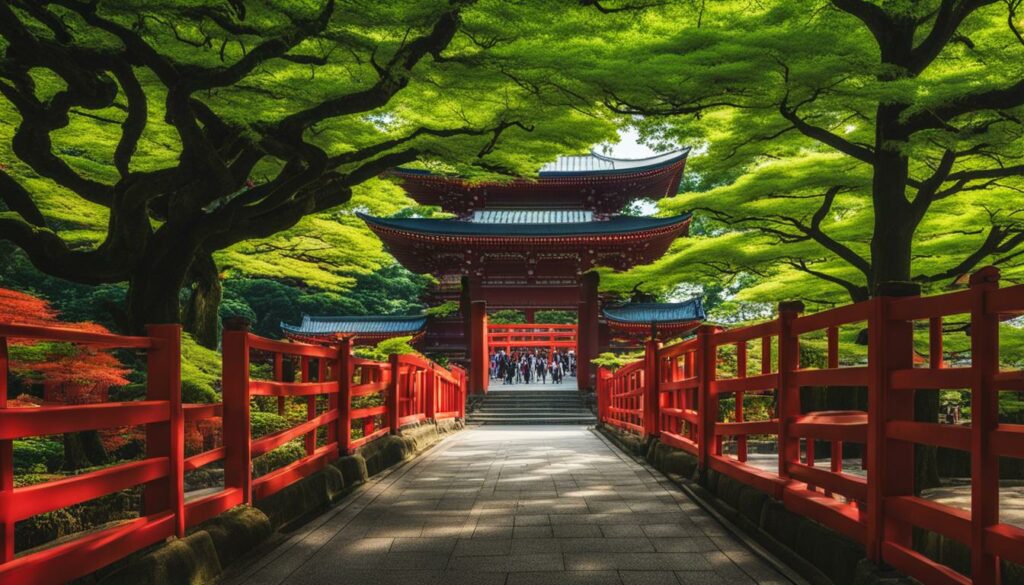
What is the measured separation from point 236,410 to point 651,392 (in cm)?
532

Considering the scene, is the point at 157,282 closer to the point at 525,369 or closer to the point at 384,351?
the point at 384,351

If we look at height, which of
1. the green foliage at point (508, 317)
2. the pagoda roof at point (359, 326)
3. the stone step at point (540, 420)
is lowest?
the stone step at point (540, 420)

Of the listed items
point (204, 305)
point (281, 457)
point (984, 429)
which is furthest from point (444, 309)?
point (984, 429)

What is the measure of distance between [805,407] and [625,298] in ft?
52.7

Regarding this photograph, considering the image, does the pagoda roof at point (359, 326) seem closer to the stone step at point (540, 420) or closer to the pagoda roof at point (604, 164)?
the stone step at point (540, 420)

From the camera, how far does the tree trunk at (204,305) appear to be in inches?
526

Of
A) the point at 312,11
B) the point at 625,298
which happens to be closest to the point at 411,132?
the point at 312,11

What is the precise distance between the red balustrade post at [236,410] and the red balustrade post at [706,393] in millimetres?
3417

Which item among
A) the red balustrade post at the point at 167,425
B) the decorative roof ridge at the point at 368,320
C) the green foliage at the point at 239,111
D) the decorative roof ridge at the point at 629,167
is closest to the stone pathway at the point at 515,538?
the red balustrade post at the point at 167,425

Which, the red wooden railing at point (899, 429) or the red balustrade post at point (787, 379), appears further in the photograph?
the red balustrade post at point (787, 379)

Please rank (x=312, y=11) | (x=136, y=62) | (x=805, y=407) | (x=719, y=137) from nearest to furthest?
(x=312, y=11), (x=136, y=62), (x=805, y=407), (x=719, y=137)

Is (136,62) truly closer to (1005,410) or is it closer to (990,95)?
(990,95)

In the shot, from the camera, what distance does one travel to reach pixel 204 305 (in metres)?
13.6

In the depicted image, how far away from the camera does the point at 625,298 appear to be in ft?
82.8
